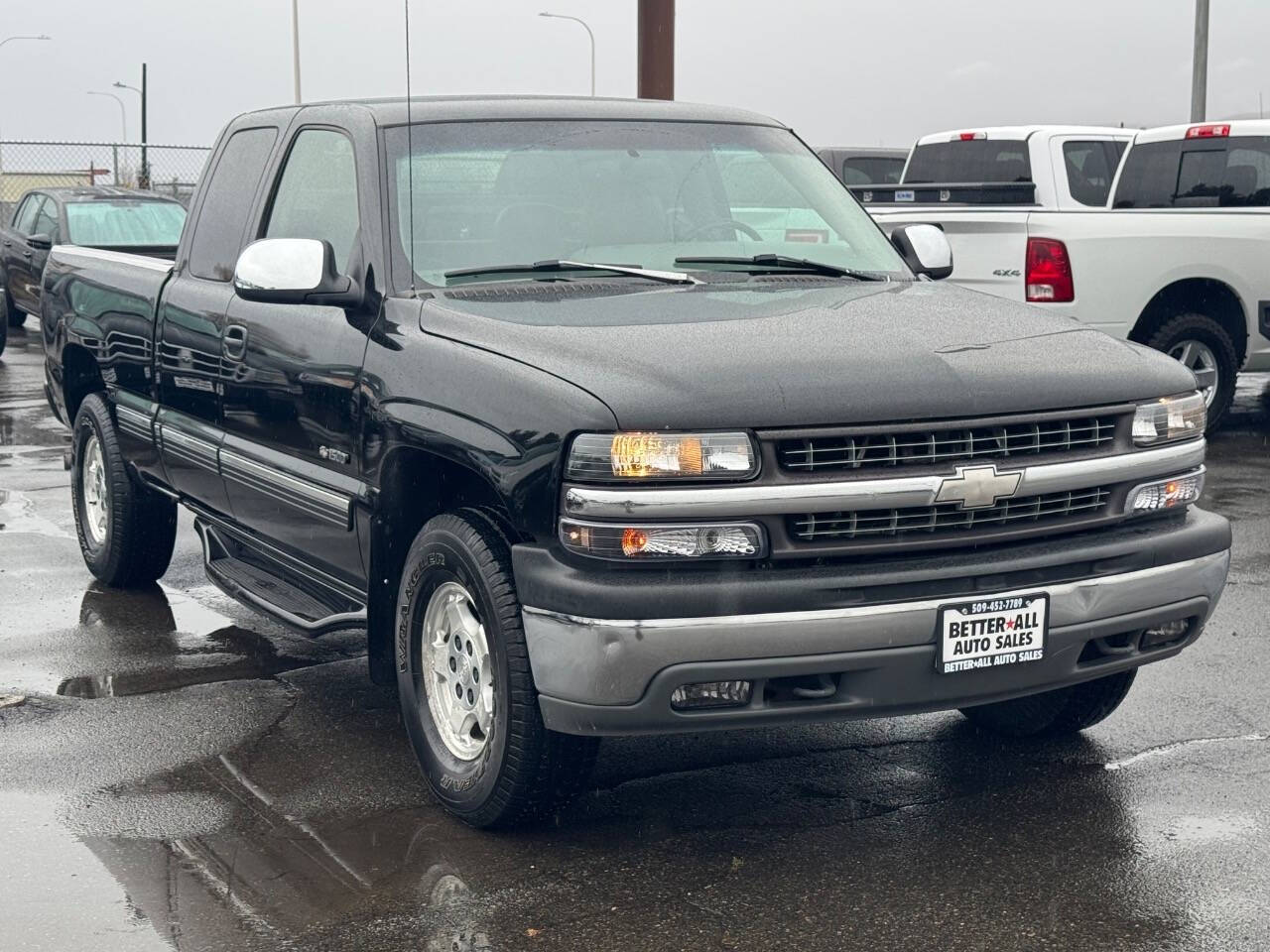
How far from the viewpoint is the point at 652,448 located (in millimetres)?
3760

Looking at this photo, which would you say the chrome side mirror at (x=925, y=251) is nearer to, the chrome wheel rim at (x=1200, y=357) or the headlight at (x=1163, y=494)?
the headlight at (x=1163, y=494)

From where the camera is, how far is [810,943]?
12.1 feet

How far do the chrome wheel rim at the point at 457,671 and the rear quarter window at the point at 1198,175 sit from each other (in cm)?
869

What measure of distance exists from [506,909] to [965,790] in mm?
1445

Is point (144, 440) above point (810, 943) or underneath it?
above

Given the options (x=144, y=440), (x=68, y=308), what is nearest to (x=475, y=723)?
(x=144, y=440)

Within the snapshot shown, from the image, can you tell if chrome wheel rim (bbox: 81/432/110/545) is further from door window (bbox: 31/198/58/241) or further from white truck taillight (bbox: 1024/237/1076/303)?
door window (bbox: 31/198/58/241)

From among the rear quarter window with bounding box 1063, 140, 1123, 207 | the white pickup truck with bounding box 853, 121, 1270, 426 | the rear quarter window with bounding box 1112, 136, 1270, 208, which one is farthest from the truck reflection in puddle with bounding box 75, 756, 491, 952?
the rear quarter window with bounding box 1063, 140, 1123, 207

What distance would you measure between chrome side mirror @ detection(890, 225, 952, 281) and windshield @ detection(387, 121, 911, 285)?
0.11 m

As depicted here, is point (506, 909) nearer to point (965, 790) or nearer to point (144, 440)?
point (965, 790)

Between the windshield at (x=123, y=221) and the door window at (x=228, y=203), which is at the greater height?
the door window at (x=228, y=203)

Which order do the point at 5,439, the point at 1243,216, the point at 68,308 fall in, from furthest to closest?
the point at 5,439 → the point at 1243,216 → the point at 68,308

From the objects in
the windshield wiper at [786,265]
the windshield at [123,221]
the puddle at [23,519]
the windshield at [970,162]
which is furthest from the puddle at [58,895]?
the windshield at [123,221]

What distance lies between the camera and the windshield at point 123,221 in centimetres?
1775
